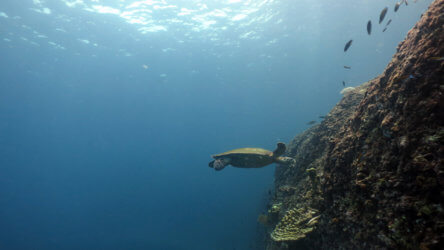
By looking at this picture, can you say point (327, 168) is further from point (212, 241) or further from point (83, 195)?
point (83, 195)

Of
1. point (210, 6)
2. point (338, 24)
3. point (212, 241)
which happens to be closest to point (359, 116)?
point (210, 6)

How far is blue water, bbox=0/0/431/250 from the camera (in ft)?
92.0

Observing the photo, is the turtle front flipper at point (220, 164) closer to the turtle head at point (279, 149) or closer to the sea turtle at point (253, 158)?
the sea turtle at point (253, 158)

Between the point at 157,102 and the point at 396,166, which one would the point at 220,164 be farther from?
the point at 157,102

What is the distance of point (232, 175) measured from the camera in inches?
2849

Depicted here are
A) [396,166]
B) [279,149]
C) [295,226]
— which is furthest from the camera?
[279,149]

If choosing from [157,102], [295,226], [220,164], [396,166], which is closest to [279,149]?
[220,164]

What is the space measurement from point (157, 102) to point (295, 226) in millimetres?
68079

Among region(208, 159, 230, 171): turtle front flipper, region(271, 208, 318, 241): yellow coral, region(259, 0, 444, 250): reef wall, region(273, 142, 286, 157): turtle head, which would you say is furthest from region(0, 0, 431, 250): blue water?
region(259, 0, 444, 250): reef wall

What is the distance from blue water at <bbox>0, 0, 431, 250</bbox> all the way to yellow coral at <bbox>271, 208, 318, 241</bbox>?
969 cm

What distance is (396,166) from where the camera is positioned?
1.88 meters

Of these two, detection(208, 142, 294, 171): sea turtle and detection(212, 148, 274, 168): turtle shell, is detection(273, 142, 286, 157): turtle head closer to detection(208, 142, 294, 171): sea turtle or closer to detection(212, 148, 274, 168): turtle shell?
detection(208, 142, 294, 171): sea turtle

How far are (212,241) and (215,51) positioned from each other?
116 feet

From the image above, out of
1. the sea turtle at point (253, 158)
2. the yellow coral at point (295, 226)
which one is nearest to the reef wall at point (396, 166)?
the yellow coral at point (295, 226)
